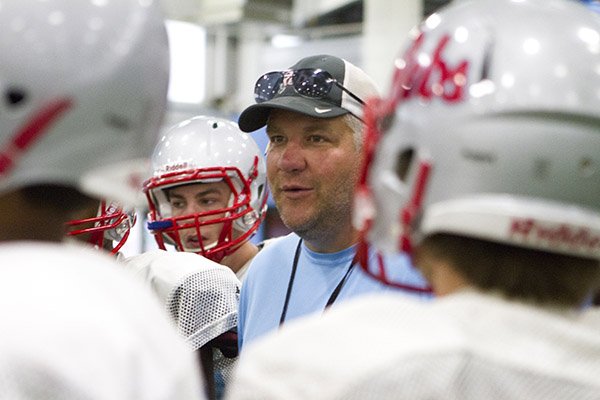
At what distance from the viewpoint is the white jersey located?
0.95 m

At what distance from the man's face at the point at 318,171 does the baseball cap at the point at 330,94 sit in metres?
0.05

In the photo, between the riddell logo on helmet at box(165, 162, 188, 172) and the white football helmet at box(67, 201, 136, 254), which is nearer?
the white football helmet at box(67, 201, 136, 254)

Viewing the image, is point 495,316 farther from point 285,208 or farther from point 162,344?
point 285,208

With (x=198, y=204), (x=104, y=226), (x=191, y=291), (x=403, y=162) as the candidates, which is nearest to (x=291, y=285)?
(x=191, y=291)

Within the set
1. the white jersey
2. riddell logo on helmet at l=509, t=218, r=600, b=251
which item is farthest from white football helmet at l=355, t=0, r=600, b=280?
the white jersey

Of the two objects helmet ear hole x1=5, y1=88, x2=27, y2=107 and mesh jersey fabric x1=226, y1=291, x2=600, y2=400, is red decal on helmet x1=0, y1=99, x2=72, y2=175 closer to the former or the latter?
helmet ear hole x1=5, y1=88, x2=27, y2=107

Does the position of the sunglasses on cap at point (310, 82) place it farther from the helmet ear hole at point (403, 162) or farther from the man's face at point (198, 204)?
the helmet ear hole at point (403, 162)

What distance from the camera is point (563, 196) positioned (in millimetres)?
1159

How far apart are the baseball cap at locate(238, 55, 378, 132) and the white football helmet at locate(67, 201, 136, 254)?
0.49 meters

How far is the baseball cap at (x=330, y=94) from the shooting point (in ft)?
7.90

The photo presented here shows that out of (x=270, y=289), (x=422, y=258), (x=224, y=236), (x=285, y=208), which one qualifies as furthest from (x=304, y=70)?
(x=422, y=258)

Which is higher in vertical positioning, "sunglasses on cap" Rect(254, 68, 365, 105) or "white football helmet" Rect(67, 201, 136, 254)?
"sunglasses on cap" Rect(254, 68, 365, 105)

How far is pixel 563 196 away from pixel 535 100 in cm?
13

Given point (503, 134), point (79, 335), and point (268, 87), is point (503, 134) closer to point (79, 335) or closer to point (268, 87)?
point (79, 335)
